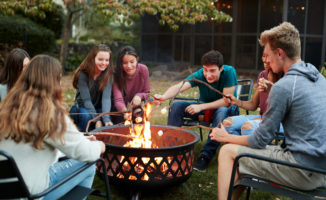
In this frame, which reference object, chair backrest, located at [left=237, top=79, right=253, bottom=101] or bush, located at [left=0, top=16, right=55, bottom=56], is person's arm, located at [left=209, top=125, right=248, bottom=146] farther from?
bush, located at [left=0, top=16, right=55, bottom=56]

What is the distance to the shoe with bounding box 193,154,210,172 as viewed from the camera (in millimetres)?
→ 4047

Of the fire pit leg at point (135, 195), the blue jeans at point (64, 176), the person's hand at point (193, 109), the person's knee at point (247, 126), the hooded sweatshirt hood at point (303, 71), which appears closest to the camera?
the blue jeans at point (64, 176)

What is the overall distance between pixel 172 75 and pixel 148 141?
9.74m

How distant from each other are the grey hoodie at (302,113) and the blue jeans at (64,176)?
52.5 inches

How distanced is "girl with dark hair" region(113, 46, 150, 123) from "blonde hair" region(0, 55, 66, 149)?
222cm

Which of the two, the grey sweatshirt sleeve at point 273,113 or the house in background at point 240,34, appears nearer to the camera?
the grey sweatshirt sleeve at point 273,113

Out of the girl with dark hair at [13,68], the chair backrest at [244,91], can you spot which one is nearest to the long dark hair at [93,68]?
the girl with dark hair at [13,68]

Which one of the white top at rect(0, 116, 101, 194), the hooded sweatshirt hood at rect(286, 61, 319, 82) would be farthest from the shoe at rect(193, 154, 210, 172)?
the white top at rect(0, 116, 101, 194)

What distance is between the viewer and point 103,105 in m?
4.34

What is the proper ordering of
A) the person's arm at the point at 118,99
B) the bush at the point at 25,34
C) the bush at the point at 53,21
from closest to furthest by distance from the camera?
the person's arm at the point at 118,99 < the bush at the point at 25,34 < the bush at the point at 53,21

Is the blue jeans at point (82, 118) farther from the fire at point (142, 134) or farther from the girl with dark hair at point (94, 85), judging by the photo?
the fire at point (142, 134)

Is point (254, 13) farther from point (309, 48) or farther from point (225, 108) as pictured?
point (225, 108)

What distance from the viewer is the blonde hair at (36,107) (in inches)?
74.7

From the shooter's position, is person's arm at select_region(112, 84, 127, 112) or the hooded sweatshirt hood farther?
person's arm at select_region(112, 84, 127, 112)
